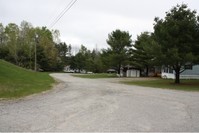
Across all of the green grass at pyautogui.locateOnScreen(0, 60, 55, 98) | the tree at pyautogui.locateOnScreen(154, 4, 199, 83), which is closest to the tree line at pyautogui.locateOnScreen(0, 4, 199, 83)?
the tree at pyautogui.locateOnScreen(154, 4, 199, 83)

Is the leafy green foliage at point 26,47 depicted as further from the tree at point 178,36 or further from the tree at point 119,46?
the tree at point 178,36

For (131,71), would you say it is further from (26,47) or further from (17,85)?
(17,85)

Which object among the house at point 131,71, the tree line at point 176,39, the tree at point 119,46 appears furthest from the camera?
the house at point 131,71

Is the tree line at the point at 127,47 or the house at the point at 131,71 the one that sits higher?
the tree line at the point at 127,47

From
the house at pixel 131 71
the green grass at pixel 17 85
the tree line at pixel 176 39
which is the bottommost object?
the green grass at pixel 17 85

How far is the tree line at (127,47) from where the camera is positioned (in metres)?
31.6

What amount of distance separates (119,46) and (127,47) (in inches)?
70.2

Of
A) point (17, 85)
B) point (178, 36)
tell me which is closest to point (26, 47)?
point (178, 36)

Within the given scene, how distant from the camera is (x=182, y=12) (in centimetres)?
3272

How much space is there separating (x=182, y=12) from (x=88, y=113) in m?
25.3

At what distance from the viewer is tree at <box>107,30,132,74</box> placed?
55.4m

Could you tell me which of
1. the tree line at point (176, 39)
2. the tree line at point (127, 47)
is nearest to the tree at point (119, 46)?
the tree line at point (127, 47)

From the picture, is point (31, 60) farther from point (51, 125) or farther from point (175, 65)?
point (51, 125)

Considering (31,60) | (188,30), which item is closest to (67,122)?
(188,30)
